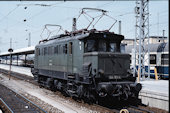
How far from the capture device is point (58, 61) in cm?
1427

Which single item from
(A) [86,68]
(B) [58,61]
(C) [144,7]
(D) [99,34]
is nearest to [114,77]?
(A) [86,68]

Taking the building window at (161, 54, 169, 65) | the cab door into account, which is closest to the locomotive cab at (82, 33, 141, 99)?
the cab door

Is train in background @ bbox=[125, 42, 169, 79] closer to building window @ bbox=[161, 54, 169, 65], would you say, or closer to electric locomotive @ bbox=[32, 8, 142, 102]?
building window @ bbox=[161, 54, 169, 65]

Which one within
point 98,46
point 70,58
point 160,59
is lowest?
point 160,59

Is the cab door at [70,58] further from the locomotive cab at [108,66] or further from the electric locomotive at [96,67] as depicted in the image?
the locomotive cab at [108,66]

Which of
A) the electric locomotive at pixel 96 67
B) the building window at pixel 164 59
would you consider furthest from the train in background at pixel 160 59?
the electric locomotive at pixel 96 67

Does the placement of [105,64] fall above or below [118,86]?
above

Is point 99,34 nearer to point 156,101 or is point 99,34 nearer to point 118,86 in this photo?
point 118,86

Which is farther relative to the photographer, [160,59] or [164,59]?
[160,59]

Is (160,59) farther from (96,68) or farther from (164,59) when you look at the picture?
(96,68)

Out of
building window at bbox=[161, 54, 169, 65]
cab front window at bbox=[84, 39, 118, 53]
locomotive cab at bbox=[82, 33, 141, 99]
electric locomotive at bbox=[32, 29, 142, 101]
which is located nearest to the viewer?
locomotive cab at bbox=[82, 33, 141, 99]

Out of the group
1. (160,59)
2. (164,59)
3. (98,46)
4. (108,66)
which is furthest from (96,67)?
(160,59)

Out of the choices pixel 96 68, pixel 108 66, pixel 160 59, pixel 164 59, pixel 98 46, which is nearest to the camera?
pixel 96 68

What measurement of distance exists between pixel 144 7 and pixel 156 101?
12.2m
